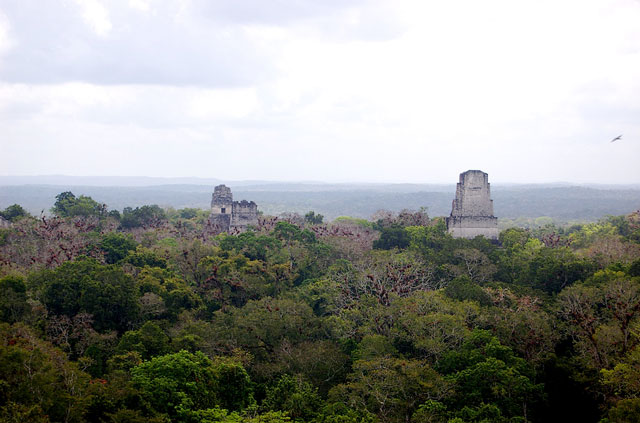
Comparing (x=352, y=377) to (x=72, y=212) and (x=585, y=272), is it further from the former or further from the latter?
(x=72, y=212)

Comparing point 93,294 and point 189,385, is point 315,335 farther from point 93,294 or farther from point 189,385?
point 93,294

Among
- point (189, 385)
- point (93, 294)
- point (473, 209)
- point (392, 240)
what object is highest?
point (473, 209)

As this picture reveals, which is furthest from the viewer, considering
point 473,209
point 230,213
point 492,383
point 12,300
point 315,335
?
point 230,213

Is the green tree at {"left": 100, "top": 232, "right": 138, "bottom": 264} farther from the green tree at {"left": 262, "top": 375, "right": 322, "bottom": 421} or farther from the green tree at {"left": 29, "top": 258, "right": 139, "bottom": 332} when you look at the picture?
the green tree at {"left": 262, "top": 375, "right": 322, "bottom": 421}

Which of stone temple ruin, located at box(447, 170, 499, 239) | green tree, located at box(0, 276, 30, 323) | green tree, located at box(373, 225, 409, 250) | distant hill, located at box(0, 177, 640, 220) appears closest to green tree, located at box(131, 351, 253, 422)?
green tree, located at box(0, 276, 30, 323)

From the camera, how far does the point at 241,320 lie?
19781 millimetres

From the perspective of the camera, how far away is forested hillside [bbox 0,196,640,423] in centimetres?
1404

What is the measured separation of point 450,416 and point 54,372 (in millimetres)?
9074

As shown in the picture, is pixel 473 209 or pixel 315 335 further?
pixel 473 209

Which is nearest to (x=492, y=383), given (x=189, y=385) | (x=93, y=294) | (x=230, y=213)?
(x=189, y=385)

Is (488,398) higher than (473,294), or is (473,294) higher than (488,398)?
(473,294)

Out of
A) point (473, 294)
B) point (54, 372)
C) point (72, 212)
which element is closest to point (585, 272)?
point (473, 294)

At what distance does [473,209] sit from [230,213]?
18.0 m

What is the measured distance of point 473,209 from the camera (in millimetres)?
31562
